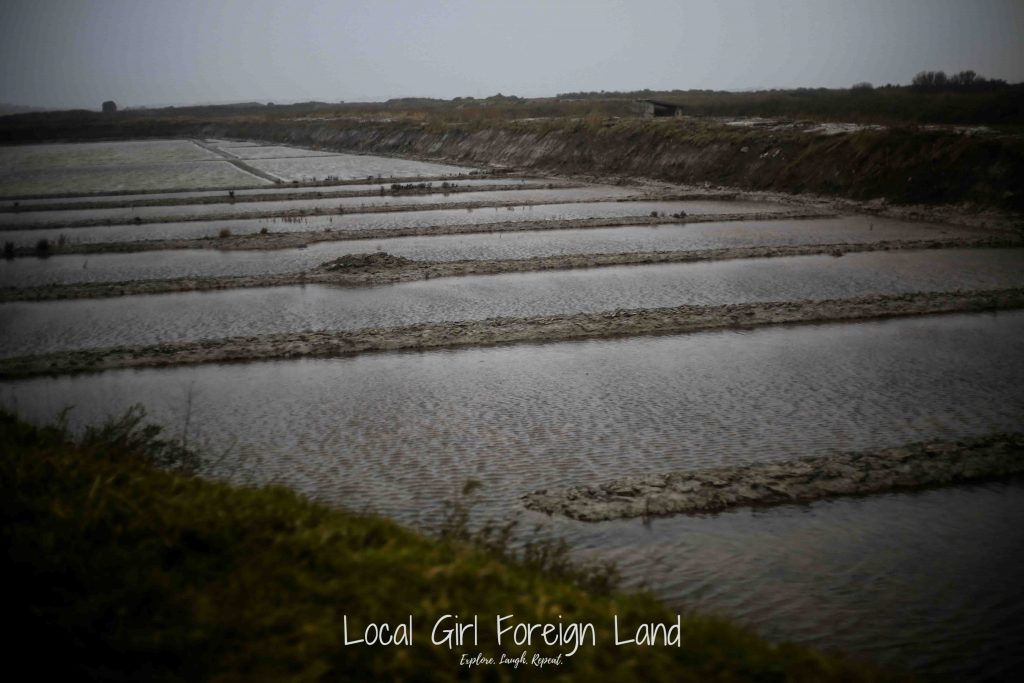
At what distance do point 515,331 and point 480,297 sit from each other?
289cm

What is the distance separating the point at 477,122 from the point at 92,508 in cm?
5821

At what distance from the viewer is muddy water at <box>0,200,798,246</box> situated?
2552 centimetres

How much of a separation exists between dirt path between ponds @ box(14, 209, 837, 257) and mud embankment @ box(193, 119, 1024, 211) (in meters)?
3.40

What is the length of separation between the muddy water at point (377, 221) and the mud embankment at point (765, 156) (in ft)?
11.2

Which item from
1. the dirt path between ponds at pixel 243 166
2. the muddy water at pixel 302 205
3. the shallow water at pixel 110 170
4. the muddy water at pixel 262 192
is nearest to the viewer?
the muddy water at pixel 302 205

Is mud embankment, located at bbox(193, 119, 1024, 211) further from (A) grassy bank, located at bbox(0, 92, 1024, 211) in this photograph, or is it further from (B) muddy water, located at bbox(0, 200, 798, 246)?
(B) muddy water, located at bbox(0, 200, 798, 246)

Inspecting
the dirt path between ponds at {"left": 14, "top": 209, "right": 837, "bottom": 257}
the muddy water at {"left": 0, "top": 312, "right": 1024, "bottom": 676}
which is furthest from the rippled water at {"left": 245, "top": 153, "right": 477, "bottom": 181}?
the muddy water at {"left": 0, "top": 312, "right": 1024, "bottom": 676}

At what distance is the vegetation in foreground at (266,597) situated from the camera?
417cm

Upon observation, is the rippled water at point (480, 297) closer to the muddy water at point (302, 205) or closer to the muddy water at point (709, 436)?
the muddy water at point (709, 436)

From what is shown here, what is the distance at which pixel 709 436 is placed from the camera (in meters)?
9.06

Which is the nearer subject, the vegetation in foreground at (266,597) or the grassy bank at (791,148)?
the vegetation in foreground at (266,597)

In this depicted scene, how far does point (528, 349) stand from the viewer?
13.1m

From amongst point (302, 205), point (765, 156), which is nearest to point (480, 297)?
point (302, 205)

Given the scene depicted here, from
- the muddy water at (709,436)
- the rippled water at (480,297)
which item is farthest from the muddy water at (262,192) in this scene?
the muddy water at (709,436)
